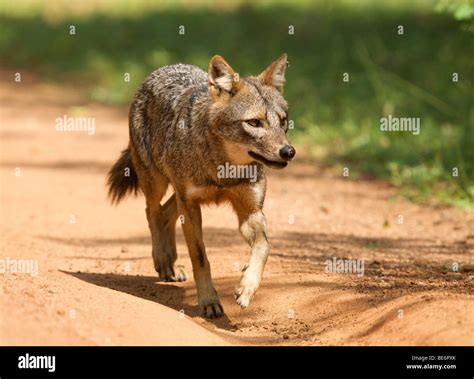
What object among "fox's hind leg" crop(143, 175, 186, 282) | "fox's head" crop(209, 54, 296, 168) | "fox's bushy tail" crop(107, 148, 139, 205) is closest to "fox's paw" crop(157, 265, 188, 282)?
"fox's hind leg" crop(143, 175, 186, 282)

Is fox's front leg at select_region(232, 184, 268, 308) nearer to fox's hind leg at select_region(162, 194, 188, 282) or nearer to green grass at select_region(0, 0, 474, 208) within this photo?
fox's hind leg at select_region(162, 194, 188, 282)

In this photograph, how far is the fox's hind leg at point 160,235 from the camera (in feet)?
28.0

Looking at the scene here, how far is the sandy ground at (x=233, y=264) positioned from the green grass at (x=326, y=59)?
0.79 m

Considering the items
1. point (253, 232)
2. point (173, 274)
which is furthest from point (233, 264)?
point (253, 232)

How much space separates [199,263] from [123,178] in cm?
196

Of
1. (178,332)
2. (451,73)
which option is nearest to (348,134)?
(451,73)

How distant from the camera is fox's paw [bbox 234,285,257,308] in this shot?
6957mm

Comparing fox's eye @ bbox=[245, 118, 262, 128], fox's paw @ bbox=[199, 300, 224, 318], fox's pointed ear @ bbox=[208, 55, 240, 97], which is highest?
fox's pointed ear @ bbox=[208, 55, 240, 97]

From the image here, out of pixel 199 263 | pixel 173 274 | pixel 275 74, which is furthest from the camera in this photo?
pixel 173 274

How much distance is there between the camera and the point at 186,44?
20578mm

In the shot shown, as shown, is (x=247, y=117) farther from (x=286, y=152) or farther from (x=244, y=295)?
(x=244, y=295)

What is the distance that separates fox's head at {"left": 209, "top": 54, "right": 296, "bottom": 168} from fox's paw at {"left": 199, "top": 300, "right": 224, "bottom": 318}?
1.11m

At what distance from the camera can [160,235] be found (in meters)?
8.66

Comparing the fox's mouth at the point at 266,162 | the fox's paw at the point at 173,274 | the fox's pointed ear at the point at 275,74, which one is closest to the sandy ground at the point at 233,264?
the fox's paw at the point at 173,274
